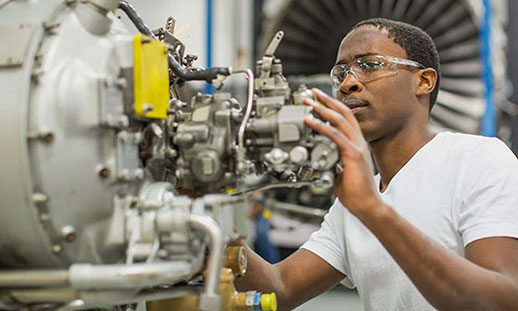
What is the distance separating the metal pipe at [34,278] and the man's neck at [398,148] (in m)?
0.86

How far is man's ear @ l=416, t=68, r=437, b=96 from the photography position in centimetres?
134

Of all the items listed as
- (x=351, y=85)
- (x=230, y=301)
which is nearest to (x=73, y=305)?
(x=230, y=301)

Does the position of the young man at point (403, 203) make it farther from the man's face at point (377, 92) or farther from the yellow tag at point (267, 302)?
the yellow tag at point (267, 302)

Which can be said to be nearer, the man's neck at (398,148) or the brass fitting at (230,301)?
the brass fitting at (230,301)

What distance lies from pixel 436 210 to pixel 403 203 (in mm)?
86

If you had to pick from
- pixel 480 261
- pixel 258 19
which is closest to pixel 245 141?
pixel 480 261

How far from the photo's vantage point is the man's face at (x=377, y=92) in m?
1.24

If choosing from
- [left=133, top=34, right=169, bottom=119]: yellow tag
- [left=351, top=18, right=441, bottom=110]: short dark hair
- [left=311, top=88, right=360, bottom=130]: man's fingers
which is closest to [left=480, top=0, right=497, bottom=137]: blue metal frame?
[left=351, top=18, right=441, bottom=110]: short dark hair

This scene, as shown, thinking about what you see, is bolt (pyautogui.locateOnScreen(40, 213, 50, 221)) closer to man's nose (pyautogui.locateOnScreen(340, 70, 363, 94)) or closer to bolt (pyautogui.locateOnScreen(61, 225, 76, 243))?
bolt (pyautogui.locateOnScreen(61, 225, 76, 243))

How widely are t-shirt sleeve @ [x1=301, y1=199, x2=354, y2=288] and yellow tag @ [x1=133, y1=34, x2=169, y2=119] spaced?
27.2 inches

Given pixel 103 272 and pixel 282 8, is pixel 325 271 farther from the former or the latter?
pixel 282 8

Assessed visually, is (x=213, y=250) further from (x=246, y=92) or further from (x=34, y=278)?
(x=246, y=92)

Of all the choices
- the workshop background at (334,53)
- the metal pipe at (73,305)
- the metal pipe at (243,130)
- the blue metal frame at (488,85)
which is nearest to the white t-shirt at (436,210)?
the metal pipe at (243,130)

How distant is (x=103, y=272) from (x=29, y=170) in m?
0.18
